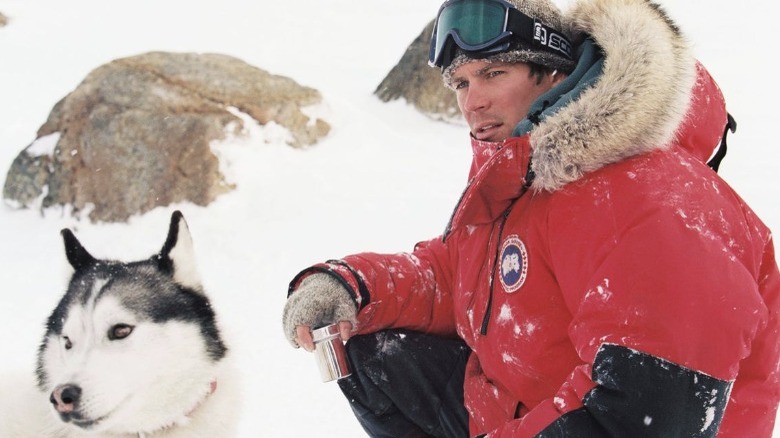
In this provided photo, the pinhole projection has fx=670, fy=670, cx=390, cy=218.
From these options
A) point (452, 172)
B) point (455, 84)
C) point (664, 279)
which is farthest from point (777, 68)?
point (664, 279)

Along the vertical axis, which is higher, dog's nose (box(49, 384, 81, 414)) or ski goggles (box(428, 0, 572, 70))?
ski goggles (box(428, 0, 572, 70))

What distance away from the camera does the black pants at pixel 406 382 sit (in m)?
2.35

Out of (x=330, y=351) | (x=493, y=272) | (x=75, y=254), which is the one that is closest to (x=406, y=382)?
(x=330, y=351)

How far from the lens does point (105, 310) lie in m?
2.10

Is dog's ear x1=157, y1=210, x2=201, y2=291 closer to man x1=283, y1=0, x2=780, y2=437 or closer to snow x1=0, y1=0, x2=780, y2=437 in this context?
snow x1=0, y1=0, x2=780, y2=437

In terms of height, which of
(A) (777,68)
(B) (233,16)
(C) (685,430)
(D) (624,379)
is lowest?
(C) (685,430)

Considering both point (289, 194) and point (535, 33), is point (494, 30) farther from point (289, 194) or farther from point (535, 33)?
point (289, 194)

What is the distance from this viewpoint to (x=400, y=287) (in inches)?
95.4

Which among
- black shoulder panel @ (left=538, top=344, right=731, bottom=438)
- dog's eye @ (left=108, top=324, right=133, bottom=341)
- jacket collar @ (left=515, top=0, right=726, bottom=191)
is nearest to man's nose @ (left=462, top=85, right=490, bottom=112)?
jacket collar @ (left=515, top=0, right=726, bottom=191)

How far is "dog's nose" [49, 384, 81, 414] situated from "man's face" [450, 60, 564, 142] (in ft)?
4.72

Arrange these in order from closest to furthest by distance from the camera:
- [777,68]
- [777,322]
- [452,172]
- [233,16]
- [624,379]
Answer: [624,379] < [777,322] < [452,172] < [777,68] < [233,16]

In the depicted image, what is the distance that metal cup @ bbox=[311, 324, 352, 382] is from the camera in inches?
86.0

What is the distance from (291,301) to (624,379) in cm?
126

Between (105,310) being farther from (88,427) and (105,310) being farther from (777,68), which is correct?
(777,68)
